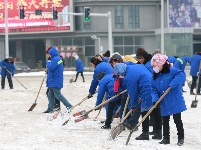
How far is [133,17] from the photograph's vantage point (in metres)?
61.3

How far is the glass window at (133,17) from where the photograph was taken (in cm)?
6103

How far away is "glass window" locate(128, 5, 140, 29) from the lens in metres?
61.0

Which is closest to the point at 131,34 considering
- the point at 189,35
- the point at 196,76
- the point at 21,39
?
the point at 189,35

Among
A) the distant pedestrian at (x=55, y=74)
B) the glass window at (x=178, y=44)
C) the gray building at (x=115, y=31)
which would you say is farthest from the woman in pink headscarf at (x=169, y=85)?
the gray building at (x=115, y=31)

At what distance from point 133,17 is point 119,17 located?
1.61 m

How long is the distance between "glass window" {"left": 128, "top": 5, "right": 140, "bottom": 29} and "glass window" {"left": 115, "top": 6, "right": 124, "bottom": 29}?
843 millimetres

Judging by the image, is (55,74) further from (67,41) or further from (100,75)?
(67,41)

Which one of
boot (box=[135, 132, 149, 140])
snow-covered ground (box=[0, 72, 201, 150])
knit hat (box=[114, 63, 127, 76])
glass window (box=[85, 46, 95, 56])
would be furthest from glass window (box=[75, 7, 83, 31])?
boot (box=[135, 132, 149, 140])

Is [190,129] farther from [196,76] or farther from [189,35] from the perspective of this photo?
[189,35]

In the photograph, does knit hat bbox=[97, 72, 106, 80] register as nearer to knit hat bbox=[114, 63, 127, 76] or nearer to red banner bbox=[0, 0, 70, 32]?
knit hat bbox=[114, 63, 127, 76]

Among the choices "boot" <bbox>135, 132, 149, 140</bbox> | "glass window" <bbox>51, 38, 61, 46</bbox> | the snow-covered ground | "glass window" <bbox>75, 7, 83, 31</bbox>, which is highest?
"glass window" <bbox>75, 7, 83, 31</bbox>

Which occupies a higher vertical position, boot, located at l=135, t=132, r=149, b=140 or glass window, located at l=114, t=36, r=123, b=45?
glass window, located at l=114, t=36, r=123, b=45

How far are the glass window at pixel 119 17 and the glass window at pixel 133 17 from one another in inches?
33.2


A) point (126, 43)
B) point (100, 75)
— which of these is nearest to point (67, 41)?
point (126, 43)
